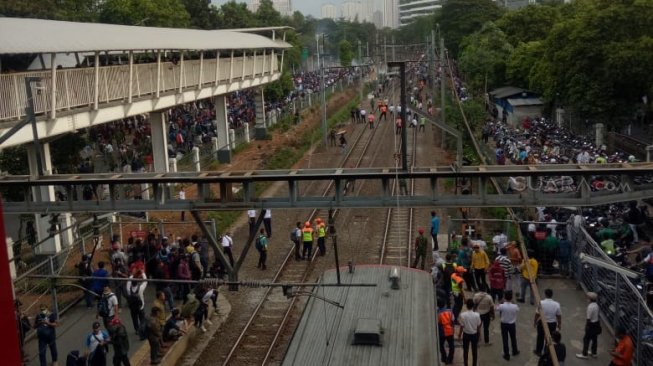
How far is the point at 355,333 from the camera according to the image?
300 inches

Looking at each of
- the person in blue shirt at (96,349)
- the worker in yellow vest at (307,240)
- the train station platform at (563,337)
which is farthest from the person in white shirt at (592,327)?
the worker in yellow vest at (307,240)

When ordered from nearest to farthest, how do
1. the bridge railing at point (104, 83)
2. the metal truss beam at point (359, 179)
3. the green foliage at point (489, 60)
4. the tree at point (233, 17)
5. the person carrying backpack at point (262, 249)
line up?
the metal truss beam at point (359, 179), the bridge railing at point (104, 83), the person carrying backpack at point (262, 249), the green foliage at point (489, 60), the tree at point (233, 17)

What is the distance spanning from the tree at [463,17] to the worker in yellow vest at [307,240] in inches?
2303

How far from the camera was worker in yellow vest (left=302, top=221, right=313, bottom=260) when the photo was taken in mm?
16734

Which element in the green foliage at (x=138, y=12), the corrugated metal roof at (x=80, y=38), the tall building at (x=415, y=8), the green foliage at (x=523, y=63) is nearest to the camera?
the corrugated metal roof at (x=80, y=38)

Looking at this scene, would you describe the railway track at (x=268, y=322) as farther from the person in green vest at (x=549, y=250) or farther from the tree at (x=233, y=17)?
the tree at (x=233, y=17)

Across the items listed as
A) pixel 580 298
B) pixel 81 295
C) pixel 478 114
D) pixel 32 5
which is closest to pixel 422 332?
pixel 580 298

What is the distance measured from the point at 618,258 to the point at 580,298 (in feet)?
3.31

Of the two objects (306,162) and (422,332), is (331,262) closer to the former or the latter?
(422,332)

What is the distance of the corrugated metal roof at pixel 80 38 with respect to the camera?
13.7 meters

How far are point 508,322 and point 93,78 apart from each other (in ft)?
37.1

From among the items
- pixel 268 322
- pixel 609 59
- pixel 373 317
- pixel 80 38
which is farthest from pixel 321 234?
pixel 609 59

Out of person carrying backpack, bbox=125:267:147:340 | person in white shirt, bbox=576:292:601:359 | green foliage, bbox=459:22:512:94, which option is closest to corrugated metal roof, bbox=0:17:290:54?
person carrying backpack, bbox=125:267:147:340

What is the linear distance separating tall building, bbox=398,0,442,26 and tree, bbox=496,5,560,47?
12531cm
